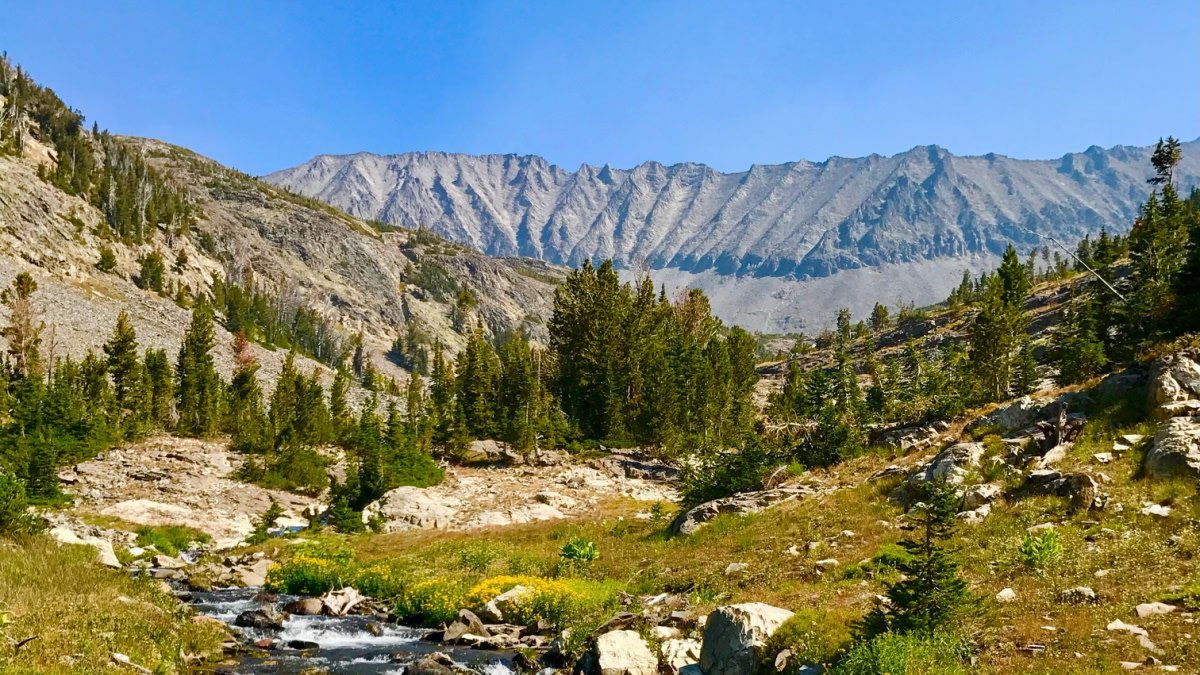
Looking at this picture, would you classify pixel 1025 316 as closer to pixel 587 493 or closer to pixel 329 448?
pixel 587 493

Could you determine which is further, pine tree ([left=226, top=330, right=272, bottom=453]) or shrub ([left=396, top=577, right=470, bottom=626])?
pine tree ([left=226, top=330, right=272, bottom=453])

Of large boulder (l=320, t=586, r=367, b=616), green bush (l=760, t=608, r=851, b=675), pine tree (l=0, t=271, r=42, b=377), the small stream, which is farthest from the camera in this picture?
pine tree (l=0, t=271, r=42, b=377)

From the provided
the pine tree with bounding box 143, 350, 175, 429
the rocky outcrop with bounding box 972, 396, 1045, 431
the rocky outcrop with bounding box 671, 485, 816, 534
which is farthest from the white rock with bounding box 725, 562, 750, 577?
the pine tree with bounding box 143, 350, 175, 429

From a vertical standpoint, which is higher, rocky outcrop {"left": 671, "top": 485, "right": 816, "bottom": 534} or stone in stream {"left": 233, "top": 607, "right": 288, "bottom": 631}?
rocky outcrop {"left": 671, "top": 485, "right": 816, "bottom": 534}

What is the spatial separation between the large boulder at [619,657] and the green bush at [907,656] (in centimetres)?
439

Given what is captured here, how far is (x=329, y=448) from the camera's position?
68500mm

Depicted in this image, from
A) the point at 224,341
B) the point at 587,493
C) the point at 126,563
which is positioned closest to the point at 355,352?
the point at 224,341

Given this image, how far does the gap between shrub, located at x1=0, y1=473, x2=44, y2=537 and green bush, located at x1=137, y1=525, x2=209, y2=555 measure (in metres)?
8.13

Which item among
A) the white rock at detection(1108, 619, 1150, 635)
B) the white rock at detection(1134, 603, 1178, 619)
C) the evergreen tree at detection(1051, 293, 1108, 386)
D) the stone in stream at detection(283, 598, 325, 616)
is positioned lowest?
the stone in stream at detection(283, 598, 325, 616)

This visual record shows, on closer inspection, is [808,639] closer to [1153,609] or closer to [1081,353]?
[1153,609]

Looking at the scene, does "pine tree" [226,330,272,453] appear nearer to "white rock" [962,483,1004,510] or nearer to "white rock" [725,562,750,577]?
"white rock" [725,562,750,577]

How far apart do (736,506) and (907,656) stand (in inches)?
697

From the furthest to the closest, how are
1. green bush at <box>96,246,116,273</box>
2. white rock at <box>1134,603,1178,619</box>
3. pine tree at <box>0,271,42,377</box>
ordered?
green bush at <box>96,246,116,273</box>
pine tree at <box>0,271,42,377</box>
white rock at <box>1134,603,1178,619</box>

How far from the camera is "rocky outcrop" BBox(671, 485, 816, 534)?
27.7 meters
